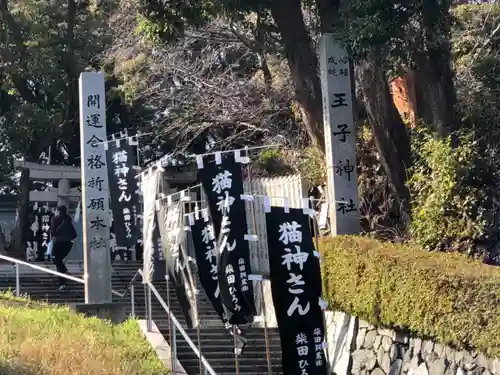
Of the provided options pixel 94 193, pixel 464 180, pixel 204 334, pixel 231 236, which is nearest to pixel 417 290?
pixel 231 236

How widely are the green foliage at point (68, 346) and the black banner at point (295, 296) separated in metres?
2.15

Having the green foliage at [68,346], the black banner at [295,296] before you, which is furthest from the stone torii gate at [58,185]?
the black banner at [295,296]

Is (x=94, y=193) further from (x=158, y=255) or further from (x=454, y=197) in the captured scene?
(x=454, y=197)

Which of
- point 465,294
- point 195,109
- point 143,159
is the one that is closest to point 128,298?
point 195,109

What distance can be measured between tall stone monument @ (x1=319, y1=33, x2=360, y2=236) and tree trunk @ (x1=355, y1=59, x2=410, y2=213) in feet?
1.61

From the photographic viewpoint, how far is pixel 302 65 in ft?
47.2

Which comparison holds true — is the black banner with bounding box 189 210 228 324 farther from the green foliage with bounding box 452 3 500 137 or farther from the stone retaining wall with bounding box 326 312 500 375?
the green foliage with bounding box 452 3 500 137

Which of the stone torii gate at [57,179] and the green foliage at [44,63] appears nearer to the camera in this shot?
the green foliage at [44,63]

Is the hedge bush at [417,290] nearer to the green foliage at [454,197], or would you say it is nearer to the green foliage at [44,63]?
the green foliage at [454,197]

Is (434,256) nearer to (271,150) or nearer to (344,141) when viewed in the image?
(344,141)

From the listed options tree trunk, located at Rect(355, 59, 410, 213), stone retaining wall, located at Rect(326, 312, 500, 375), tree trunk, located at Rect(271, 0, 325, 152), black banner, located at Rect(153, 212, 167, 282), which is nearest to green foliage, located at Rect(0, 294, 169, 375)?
black banner, located at Rect(153, 212, 167, 282)

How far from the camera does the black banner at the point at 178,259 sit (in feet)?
33.5

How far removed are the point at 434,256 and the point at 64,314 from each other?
6.23 metres

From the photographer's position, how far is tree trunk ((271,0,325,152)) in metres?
14.2
